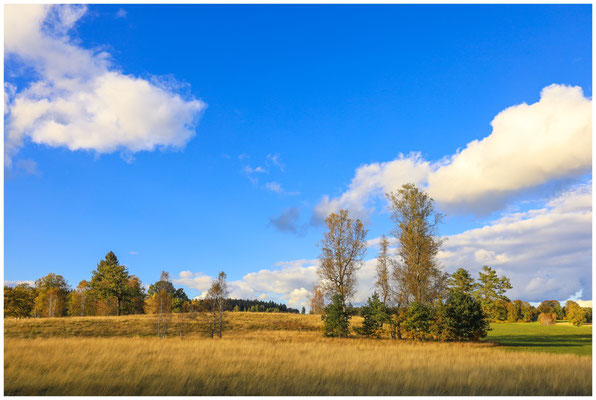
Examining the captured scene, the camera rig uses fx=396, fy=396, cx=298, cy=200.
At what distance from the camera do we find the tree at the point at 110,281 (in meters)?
60.4

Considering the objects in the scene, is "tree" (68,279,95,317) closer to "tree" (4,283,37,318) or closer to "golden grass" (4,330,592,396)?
"tree" (4,283,37,318)

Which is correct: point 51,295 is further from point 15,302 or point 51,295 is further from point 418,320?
point 418,320

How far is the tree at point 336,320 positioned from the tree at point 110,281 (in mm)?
41538

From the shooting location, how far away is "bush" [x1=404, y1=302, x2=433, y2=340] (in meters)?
28.2

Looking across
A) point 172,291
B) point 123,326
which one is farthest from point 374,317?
point 172,291

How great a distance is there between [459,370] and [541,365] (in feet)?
11.2

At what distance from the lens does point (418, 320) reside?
28.4 m

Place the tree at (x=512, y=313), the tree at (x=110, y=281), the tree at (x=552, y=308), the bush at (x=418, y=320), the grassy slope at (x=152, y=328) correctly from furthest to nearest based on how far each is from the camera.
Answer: the tree at (x=552, y=308) → the tree at (x=512, y=313) → the tree at (x=110, y=281) → the grassy slope at (x=152, y=328) → the bush at (x=418, y=320)

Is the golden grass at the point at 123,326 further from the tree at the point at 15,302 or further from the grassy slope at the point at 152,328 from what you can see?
the tree at the point at 15,302

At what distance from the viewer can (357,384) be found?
9695 millimetres

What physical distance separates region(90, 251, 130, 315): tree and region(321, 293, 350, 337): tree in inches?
1635

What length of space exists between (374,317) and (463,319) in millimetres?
6737

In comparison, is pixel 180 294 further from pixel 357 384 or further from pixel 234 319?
pixel 357 384

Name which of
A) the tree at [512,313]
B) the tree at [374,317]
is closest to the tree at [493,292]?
the tree at [512,313]
